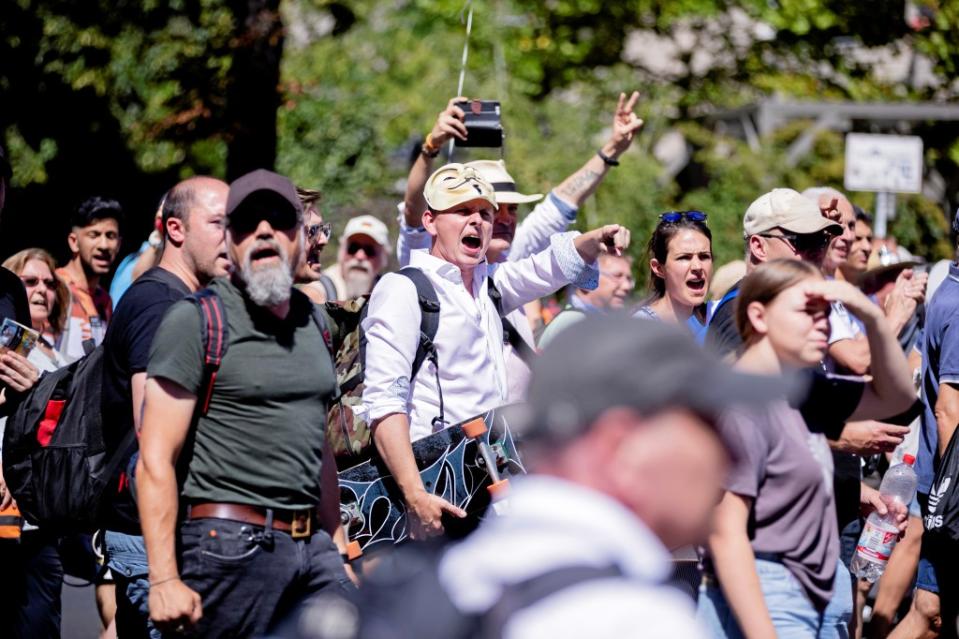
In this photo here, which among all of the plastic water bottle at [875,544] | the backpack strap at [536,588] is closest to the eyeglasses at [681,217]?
the plastic water bottle at [875,544]

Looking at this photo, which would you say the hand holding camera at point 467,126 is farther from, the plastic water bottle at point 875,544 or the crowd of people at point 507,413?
the plastic water bottle at point 875,544

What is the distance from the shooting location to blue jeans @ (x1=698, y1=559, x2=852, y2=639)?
4.01 metres

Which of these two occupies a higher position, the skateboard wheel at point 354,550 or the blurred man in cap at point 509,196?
the blurred man in cap at point 509,196

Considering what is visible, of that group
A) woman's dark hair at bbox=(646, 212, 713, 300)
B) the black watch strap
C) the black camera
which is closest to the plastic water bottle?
woman's dark hair at bbox=(646, 212, 713, 300)

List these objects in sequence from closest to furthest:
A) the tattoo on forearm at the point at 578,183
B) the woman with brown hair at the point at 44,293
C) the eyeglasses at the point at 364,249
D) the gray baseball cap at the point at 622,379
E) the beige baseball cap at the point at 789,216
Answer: the gray baseball cap at the point at 622,379 → the beige baseball cap at the point at 789,216 → the tattoo on forearm at the point at 578,183 → the woman with brown hair at the point at 44,293 → the eyeglasses at the point at 364,249

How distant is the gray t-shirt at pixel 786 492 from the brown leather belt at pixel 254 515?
135 cm

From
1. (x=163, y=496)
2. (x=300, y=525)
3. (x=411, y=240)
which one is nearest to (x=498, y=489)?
(x=300, y=525)

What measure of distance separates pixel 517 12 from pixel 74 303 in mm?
16130

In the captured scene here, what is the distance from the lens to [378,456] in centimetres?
550

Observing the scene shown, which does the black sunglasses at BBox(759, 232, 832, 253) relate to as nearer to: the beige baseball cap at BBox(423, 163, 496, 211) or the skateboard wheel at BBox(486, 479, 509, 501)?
the beige baseball cap at BBox(423, 163, 496, 211)

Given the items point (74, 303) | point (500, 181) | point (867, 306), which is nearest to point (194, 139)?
point (74, 303)

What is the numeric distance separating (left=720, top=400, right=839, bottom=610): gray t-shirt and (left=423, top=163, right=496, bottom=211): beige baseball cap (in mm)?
2028

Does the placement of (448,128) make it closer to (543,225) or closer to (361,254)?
(543,225)

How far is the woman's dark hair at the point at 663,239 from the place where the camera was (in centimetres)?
655
